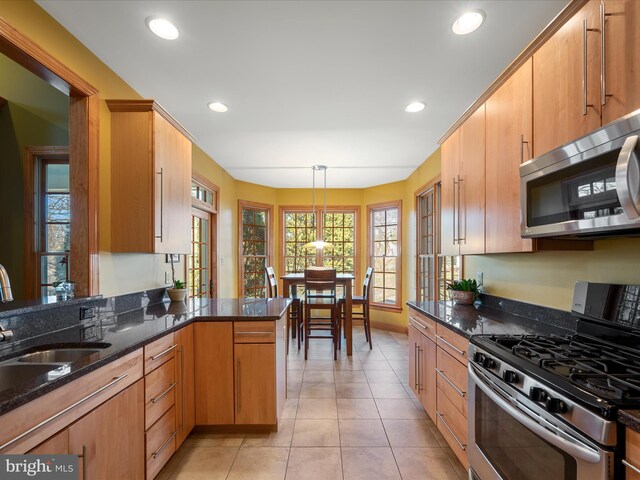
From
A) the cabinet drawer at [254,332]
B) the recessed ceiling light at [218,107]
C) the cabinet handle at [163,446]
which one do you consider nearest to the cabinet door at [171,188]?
the recessed ceiling light at [218,107]

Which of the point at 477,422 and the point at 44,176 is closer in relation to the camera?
the point at 477,422

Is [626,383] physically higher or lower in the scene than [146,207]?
lower

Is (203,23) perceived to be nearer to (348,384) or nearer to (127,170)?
(127,170)

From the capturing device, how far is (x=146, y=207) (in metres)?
2.28

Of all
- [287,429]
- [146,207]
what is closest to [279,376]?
[287,429]

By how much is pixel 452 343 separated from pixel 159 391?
5.62 feet

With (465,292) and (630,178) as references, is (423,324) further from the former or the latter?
(630,178)

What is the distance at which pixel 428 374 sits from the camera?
2355 mm

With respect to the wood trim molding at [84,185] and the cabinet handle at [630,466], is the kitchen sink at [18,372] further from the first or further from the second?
the cabinet handle at [630,466]

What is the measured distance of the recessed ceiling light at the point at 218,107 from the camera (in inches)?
110

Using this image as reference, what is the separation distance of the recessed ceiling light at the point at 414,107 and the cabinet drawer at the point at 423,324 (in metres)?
1.78

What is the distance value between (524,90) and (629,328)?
125 centimetres

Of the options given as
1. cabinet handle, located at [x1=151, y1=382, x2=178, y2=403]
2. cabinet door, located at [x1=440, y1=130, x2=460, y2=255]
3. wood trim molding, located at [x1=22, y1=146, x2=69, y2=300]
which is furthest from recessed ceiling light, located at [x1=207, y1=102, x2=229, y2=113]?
cabinet handle, located at [x1=151, y1=382, x2=178, y2=403]

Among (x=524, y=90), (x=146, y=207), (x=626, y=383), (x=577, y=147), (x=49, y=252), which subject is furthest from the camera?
(x=49, y=252)
